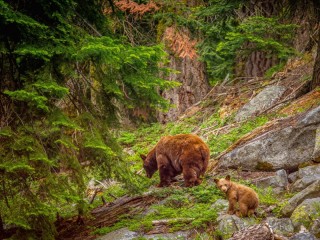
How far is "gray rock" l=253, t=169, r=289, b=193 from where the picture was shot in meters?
7.85

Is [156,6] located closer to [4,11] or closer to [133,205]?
[133,205]

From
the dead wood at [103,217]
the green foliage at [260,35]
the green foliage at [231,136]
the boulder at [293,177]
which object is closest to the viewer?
the dead wood at [103,217]

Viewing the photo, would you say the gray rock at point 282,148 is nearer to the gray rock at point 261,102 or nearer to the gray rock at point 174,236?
the gray rock at point 174,236

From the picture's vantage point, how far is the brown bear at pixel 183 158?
28.6ft

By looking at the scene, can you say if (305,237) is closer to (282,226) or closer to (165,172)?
(282,226)

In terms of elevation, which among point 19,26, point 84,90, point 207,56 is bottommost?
point 207,56

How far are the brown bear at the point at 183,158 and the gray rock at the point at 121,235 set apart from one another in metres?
1.79

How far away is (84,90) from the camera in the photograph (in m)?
8.02

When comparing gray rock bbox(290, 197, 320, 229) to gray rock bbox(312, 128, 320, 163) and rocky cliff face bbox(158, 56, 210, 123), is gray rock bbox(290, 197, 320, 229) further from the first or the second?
rocky cliff face bbox(158, 56, 210, 123)

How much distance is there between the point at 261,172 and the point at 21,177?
4.34m

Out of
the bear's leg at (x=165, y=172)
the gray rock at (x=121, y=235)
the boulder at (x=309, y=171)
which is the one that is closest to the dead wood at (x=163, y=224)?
the gray rock at (x=121, y=235)

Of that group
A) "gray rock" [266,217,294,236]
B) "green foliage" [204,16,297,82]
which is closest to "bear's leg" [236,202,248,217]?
"gray rock" [266,217,294,236]

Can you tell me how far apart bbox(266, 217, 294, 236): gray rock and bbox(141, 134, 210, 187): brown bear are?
250 cm

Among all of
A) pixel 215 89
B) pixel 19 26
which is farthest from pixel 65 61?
pixel 215 89
